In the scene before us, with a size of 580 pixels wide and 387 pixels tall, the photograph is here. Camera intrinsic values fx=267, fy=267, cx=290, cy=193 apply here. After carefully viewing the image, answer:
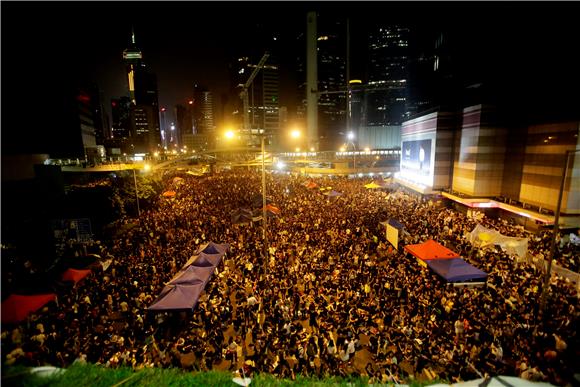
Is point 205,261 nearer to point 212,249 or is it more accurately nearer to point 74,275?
point 212,249

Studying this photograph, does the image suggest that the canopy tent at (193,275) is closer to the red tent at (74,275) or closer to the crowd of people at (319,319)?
the crowd of people at (319,319)

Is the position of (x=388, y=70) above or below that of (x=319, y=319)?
above

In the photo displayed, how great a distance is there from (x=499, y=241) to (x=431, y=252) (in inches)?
182

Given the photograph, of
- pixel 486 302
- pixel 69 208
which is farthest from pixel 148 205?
pixel 486 302

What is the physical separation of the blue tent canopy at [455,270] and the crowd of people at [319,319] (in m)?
0.49

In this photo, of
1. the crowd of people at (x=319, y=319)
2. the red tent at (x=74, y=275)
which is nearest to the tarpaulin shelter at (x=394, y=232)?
the crowd of people at (x=319, y=319)

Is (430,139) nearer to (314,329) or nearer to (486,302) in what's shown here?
(486,302)

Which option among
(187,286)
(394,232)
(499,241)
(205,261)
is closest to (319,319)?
(187,286)

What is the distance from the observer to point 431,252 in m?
11.8

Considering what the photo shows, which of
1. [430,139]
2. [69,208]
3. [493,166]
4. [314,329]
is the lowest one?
[314,329]

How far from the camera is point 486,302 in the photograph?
892 centimetres

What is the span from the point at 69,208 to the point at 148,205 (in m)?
6.59

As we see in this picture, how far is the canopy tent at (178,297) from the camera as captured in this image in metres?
8.43

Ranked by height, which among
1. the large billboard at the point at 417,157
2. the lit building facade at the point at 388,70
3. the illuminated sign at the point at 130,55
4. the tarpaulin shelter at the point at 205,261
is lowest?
the tarpaulin shelter at the point at 205,261
